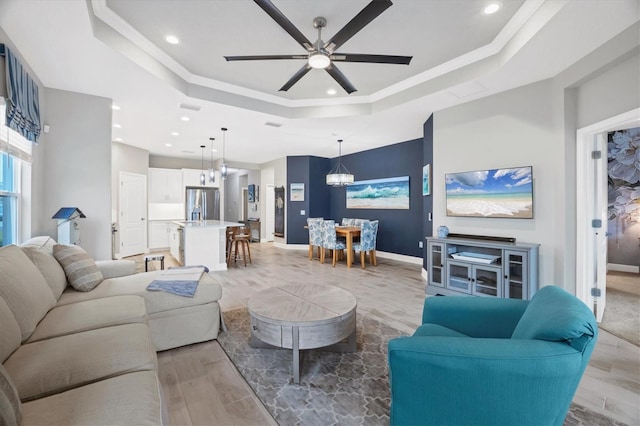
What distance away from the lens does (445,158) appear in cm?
445

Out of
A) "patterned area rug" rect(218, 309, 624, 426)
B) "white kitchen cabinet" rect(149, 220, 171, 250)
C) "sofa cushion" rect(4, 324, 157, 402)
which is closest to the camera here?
"sofa cushion" rect(4, 324, 157, 402)

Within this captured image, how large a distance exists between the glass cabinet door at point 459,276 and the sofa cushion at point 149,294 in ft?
9.92

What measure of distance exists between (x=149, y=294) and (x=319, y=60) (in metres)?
2.52

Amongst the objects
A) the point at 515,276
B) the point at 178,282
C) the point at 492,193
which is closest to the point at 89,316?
the point at 178,282

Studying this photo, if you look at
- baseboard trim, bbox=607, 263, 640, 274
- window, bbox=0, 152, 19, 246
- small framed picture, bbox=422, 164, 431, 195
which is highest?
small framed picture, bbox=422, 164, 431, 195

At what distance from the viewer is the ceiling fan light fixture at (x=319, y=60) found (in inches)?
99.3

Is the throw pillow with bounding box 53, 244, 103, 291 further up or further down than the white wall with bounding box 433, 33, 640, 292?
further down

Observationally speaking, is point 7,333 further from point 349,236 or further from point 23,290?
point 349,236

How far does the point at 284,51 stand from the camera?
3.40 meters

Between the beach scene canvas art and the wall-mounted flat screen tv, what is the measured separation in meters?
2.49

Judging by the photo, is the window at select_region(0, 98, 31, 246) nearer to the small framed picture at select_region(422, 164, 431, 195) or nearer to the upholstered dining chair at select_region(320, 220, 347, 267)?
the upholstered dining chair at select_region(320, 220, 347, 267)

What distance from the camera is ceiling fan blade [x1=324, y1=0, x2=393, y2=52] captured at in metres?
1.96

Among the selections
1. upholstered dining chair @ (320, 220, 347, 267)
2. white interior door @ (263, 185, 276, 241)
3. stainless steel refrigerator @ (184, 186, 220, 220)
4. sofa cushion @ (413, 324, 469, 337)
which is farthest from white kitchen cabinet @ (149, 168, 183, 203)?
sofa cushion @ (413, 324, 469, 337)

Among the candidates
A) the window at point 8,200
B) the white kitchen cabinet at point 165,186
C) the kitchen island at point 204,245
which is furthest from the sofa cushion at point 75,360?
the white kitchen cabinet at point 165,186
